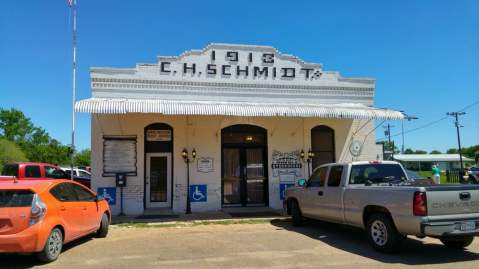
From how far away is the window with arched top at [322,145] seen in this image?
1678 cm

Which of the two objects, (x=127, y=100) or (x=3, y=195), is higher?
(x=127, y=100)

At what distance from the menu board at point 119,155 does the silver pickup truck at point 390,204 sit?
6.76 metres

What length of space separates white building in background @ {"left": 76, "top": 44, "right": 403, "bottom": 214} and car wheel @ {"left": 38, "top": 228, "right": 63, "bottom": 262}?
20.1 feet

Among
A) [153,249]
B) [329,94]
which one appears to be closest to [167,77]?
[329,94]

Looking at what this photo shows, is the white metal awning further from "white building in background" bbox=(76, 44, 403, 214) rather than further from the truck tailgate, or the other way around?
the truck tailgate

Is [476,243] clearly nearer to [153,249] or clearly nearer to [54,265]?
[153,249]

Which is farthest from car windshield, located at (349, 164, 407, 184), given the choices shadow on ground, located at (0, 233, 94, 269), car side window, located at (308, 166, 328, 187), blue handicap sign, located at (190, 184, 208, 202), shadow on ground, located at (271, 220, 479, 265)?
blue handicap sign, located at (190, 184, 208, 202)

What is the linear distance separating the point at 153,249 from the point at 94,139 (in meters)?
6.99

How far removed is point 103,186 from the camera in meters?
14.6

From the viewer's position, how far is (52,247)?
297 inches

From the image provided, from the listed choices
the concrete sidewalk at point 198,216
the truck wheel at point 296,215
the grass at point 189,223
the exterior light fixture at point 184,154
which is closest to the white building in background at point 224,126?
the exterior light fixture at point 184,154

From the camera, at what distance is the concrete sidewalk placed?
13.2m

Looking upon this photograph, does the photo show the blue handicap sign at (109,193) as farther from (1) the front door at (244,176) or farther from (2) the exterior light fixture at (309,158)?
(2) the exterior light fixture at (309,158)

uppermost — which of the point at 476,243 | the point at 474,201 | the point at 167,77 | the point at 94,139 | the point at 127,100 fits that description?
the point at 167,77
